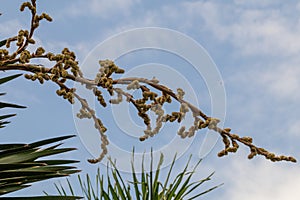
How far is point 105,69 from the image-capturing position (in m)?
2.06

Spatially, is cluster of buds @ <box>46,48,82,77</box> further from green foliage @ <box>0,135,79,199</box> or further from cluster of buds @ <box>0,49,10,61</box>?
green foliage @ <box>0,135,79,199</box>

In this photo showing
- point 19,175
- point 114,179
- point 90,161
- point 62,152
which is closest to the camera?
point 90,161

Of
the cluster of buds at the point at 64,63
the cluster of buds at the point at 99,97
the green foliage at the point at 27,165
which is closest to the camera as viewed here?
the cluster of buds at the point at 64,63

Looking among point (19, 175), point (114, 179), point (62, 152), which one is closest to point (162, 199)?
point (114, 179)

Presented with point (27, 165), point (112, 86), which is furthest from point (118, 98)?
point (27, 165)

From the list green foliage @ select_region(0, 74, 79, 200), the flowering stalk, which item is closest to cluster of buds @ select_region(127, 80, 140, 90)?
the flowering stalk

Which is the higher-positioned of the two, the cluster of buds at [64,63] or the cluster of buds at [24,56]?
the cluster of buds at [24,56]

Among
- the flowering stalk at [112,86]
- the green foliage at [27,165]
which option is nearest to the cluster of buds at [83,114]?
the flowering stalk at [112,86]

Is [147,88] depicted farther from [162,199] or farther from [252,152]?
[162,199]

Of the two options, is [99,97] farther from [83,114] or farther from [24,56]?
[24,56]

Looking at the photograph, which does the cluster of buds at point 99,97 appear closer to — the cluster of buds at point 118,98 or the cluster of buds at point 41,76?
the cluster of buds at point 118,98

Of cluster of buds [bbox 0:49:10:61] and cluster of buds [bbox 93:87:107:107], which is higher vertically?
cluster of buds [bbox 0:49:10:61]

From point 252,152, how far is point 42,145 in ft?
4.98

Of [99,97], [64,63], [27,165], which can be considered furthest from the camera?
[27,165]
